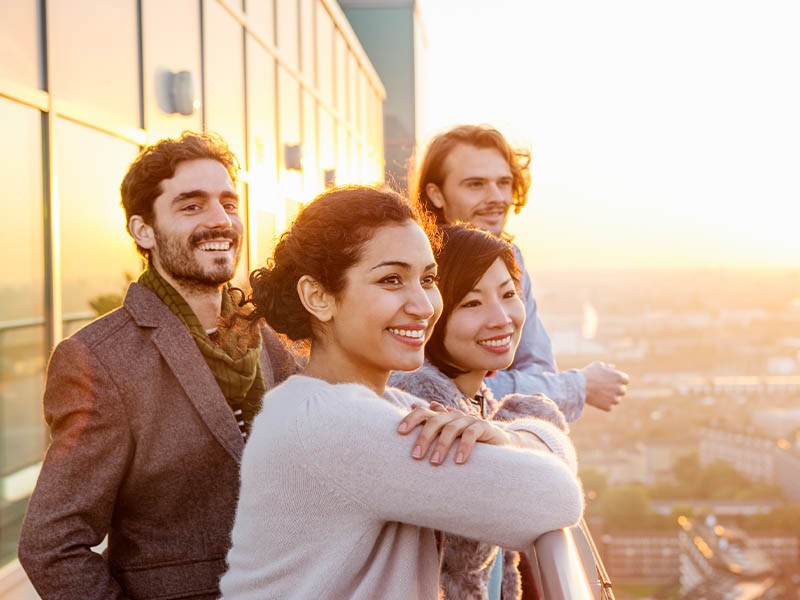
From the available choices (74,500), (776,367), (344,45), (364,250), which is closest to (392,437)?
(364,250)

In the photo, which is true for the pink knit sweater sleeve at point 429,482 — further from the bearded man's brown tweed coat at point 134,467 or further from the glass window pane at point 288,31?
the glass window pane at point 288,31

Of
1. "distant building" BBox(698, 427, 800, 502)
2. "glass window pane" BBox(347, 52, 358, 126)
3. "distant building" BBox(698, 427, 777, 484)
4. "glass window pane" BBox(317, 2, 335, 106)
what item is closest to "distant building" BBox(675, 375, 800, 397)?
"distant building" BBox(698, 427, 777, 484)

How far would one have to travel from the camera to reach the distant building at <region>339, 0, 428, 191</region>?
68.4 ft

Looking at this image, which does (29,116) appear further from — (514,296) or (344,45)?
(344,45)

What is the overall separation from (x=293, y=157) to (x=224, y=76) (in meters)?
2.70

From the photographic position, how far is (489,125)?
10.9ft

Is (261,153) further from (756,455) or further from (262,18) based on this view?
(756,455)

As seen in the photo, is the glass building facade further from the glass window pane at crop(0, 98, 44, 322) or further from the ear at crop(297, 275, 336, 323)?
the ear at crop(297, 275, 336, 323)

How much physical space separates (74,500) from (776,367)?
6776 cm

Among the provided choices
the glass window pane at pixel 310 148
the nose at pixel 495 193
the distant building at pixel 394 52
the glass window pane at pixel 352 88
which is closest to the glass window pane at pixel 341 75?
the glass window pane at pixel 352 88

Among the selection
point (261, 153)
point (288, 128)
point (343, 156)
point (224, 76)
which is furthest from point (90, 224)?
point (343, 156)

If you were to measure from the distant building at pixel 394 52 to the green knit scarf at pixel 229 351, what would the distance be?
18413 millimetres

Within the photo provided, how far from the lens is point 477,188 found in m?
3.21

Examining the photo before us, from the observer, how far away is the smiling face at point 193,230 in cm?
241
